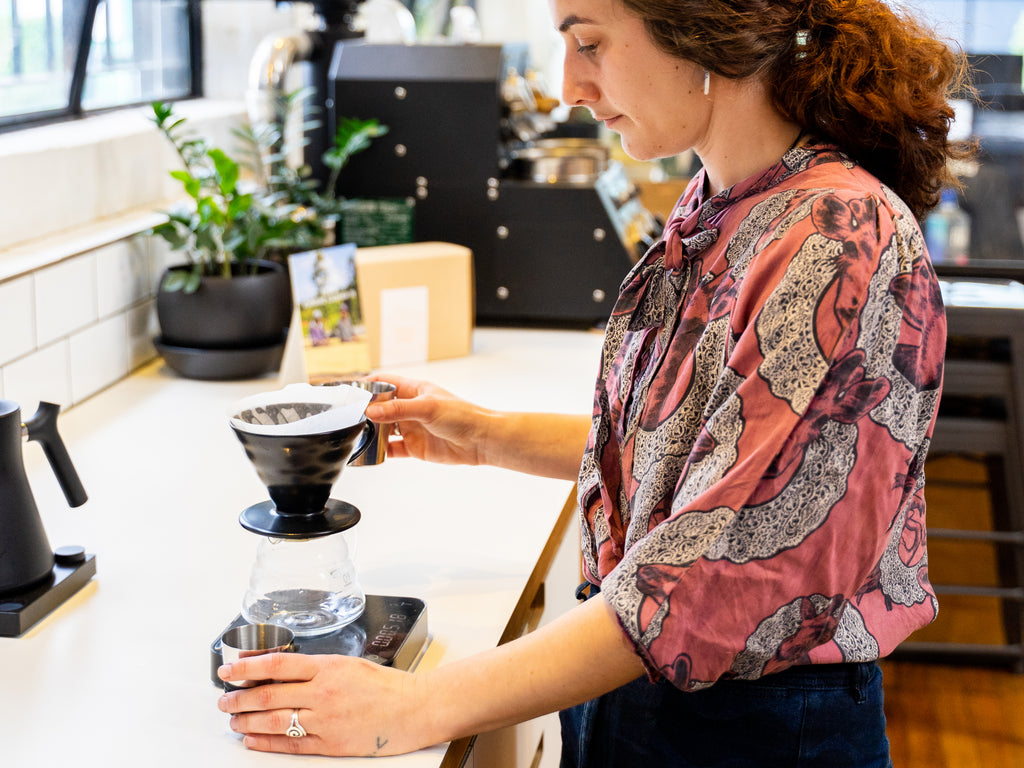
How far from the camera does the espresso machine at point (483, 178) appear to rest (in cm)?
247

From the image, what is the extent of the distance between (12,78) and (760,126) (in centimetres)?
169

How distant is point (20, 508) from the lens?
3.93 ft

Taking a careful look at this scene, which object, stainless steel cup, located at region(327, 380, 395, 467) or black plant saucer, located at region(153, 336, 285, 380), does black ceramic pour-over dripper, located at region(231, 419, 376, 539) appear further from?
black plant saucer, located at region(153, 336, 285, 380)

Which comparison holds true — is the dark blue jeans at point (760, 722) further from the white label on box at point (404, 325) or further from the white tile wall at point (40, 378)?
the white label on box at point (404, 325)

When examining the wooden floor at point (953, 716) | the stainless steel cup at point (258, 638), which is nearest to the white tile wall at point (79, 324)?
the stainless steel cup at point (258, 638)

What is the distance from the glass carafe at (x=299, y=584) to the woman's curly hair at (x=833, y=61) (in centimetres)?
58

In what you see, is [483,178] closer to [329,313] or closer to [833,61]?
[329,313]

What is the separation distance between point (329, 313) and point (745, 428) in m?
1.30

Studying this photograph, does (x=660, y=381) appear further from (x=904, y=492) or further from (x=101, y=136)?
(x=101, y=136)

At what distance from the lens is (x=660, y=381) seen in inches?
39.5

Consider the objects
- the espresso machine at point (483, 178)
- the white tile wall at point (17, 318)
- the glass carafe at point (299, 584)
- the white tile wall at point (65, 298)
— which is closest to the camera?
the glass carafe at point (299, 584)

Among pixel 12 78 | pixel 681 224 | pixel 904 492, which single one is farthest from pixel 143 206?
pixel 904 492

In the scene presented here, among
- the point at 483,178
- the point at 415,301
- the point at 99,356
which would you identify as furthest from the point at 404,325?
the point at 99,356

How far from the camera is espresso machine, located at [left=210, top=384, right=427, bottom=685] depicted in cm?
102
